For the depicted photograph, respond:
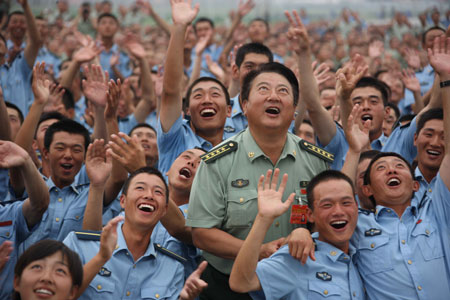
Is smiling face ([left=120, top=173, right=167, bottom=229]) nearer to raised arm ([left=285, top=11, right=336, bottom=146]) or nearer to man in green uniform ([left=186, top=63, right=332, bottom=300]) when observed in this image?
man in green uniform ([left=186, top=63, right=332, bottom=300])

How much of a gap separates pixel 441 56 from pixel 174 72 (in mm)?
1909

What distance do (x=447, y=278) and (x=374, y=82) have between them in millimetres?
2287

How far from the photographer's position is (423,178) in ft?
13.1

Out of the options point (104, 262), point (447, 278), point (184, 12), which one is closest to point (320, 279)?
point (447, 278)

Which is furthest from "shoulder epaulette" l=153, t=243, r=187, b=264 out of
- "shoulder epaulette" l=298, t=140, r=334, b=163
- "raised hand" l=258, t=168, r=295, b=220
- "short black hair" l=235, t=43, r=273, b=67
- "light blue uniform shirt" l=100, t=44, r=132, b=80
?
"light blue uniform shirt" l=100, t=44, r=132, b=80

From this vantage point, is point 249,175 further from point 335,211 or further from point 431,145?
point 431,145

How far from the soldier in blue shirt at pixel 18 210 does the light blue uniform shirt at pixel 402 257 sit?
2070 mm

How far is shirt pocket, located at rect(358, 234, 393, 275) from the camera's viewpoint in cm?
322

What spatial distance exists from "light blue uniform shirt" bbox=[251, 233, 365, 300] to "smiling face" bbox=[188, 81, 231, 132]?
159 cm

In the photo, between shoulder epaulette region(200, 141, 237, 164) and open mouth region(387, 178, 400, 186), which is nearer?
shoulder epaulette region(200, 141, 237, 164)

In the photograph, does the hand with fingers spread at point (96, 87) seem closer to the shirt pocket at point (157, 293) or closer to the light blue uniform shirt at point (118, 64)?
the shirt pocket at point (157, 293)

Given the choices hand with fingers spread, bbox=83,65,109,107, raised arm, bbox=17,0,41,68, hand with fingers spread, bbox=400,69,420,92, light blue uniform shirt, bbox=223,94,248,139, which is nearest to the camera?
hand with fingers spread, bbox=83,65,109,107

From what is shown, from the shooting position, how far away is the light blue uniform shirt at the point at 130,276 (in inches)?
124

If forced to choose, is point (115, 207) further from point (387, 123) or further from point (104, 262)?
point (387, 123)
